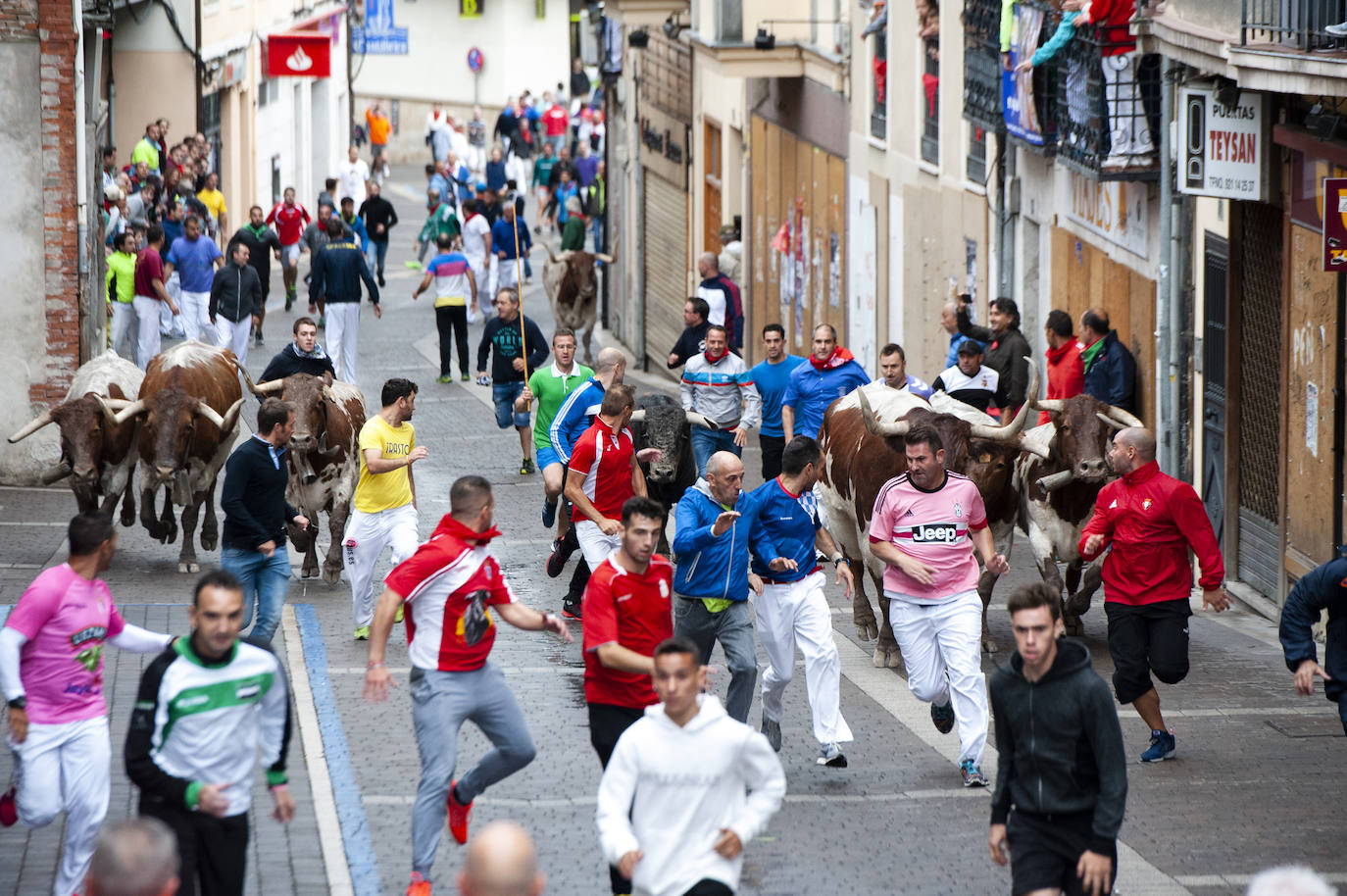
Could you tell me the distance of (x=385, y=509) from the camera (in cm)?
1377

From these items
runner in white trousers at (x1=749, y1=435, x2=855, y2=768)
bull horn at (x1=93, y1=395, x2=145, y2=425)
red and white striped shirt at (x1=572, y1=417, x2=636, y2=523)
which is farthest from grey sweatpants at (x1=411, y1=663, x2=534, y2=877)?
bull horn at (x1=93, y1=395, x2=145, y2=425)

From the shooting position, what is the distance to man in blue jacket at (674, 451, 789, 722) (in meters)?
10.2

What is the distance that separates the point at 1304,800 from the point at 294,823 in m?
5.08

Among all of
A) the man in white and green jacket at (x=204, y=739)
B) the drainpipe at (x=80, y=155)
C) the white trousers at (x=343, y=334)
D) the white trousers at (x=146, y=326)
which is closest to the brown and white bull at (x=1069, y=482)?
the man in white and green jacket at (x=204, y=739)

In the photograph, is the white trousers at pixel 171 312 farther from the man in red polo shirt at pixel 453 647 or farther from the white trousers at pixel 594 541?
the man in red polo shirt at pixel 453 647

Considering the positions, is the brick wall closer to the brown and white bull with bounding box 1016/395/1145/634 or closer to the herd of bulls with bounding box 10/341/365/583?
the herd of bulls with bounding box 10/341/365/583

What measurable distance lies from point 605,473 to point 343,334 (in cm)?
1223

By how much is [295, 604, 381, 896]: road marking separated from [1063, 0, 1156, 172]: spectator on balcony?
7675mm

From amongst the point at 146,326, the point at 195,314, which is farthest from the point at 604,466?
the point at 195,314

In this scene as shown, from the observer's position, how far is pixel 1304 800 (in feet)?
34.2

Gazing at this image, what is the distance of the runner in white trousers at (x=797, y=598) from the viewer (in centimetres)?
1072

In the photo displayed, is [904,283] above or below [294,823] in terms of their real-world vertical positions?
above

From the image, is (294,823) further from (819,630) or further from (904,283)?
(904,283)

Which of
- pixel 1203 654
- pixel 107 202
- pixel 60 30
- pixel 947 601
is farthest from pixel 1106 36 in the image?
pixel 107 202
